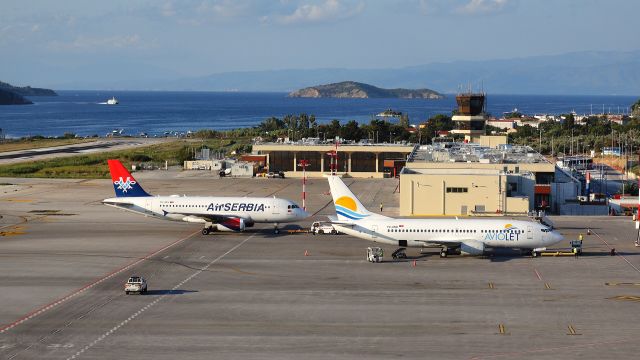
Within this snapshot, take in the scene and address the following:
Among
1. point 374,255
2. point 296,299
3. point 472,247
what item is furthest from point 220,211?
point 296,299

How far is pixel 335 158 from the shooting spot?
148875 millimetres

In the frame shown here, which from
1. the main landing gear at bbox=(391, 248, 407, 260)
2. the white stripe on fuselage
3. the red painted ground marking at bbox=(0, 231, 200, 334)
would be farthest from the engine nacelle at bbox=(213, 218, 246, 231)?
the main landing gear at bbox=(391, 248, 407, 260)

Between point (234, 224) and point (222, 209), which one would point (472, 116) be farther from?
point (234, 224)

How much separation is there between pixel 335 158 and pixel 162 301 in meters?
94.2

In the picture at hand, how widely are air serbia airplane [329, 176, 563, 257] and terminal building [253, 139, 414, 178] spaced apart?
259 feet

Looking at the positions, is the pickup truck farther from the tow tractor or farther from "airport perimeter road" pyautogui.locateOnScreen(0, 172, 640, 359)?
the tow tractor

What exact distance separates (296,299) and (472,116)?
110 metres

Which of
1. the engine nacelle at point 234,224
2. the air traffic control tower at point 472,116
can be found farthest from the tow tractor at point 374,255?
the air traffic control tower at point 472,116

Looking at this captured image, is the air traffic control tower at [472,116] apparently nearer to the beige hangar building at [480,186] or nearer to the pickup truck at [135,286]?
the beige hangar building at [480,186]

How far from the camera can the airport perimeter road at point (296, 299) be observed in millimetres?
45906

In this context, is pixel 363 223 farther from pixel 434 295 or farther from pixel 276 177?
pixel 276 177

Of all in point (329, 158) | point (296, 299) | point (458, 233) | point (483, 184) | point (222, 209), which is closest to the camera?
point (296, 299)

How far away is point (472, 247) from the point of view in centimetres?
7106

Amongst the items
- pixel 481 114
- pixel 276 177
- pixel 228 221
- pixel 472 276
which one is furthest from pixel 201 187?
pixel 472 276
